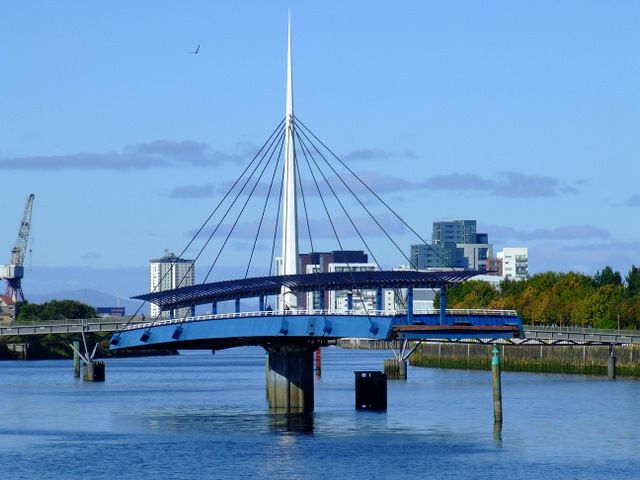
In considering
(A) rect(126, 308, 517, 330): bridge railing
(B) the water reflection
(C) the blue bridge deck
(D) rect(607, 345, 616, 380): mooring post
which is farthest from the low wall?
(B) the water reflection

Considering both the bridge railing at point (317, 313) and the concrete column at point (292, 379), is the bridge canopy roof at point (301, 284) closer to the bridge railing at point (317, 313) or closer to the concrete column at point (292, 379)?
the bridge railing at point (317, 313)

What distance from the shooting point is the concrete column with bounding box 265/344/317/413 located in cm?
11250

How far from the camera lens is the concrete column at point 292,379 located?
11250 cm

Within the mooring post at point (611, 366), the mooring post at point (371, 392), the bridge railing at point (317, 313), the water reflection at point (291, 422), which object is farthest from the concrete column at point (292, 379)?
the mooring post at point (611, 366)

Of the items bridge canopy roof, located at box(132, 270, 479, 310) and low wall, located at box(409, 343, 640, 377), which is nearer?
bridge canopy roof, located at box(132, 270, 479, 310)

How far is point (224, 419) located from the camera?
108 m

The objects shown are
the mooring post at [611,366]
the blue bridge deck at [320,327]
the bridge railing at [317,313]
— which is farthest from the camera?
the mooring post at [611,366]

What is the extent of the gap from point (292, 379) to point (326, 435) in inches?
649

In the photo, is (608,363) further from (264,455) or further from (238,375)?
(264,455)

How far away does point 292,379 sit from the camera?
113 metres

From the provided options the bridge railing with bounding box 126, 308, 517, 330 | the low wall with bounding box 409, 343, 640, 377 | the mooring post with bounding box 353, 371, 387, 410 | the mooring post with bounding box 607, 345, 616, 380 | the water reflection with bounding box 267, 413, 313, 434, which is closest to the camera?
the water reflection with bounding box 267, 413, 313, 434

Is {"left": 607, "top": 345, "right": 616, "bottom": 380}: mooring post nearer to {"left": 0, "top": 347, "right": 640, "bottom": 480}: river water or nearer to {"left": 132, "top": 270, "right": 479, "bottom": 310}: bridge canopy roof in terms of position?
{"left": 0, "top": 347, "right": 640, "bottom": 480}: river water

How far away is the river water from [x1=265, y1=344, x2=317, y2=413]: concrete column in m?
1.42

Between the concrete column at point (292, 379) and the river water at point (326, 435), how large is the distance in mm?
1418
